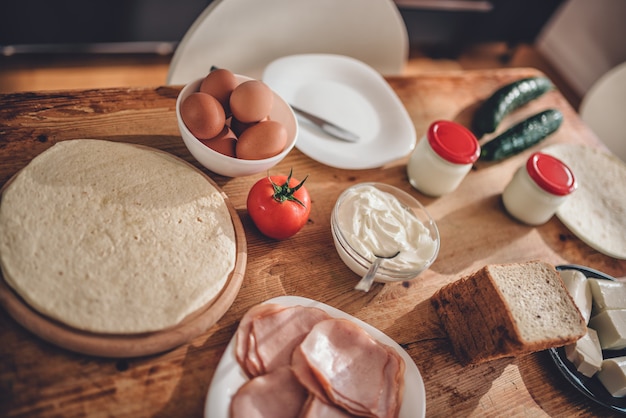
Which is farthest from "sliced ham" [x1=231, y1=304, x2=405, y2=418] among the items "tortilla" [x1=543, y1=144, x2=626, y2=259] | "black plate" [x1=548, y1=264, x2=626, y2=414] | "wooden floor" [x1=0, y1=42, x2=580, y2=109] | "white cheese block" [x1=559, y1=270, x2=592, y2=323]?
"wooden floor" [x1=0, y1=42, x2=580, y2=109]

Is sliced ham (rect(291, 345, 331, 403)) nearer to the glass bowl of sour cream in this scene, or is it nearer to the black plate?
the glass bowl of sour cream

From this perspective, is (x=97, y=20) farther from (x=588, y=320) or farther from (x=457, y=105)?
(x=588, y=320)

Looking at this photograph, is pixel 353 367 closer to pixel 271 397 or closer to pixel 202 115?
pixel 271 397

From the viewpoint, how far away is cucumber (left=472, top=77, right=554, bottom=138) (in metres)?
1.82

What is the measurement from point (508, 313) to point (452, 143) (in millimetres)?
587

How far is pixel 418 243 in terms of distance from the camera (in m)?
1.26

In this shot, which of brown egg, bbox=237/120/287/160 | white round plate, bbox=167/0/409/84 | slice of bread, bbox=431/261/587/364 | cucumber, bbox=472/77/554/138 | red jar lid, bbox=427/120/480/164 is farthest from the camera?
cucumber, bbox=472/77/554/138

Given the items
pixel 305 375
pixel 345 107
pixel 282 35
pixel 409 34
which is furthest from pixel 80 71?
pixel 305 375

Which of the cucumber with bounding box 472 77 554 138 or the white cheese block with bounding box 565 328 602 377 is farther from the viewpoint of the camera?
the cucumber with bounding box 472 77 554 138

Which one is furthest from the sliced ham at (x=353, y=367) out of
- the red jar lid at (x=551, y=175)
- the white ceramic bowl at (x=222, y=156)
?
the red jar lid at (x=551, y=175)

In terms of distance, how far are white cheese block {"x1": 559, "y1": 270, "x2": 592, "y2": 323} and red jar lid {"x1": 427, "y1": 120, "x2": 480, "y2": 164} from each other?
46 cm

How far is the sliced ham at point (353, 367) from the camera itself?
996 mm

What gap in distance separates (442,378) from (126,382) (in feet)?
2.54

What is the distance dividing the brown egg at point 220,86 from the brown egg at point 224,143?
0.07m
